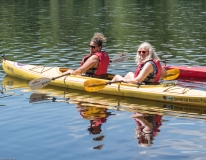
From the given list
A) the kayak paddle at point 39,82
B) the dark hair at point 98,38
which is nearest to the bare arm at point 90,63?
the dark hair at point 98,38

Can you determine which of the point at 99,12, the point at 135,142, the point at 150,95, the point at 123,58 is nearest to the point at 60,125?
the point at 135,142

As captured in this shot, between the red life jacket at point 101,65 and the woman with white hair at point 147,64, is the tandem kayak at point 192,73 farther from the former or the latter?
the woman with white hair at point 147,64

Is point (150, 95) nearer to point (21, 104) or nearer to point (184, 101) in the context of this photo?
point (184, 101)

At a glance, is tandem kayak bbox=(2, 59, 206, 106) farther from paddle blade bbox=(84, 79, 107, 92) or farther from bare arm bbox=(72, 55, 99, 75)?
bare arm bbox=(72, 55, 99, 75)

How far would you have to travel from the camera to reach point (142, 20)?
3269cm

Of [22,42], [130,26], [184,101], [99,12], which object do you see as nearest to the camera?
[184,101]

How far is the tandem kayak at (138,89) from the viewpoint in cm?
1112

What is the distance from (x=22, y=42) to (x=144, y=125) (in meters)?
14.8

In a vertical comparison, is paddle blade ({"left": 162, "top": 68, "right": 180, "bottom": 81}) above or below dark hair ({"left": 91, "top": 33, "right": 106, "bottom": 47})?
below

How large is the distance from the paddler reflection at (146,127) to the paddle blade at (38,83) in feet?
10.4

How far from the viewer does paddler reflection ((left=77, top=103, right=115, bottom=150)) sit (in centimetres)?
927

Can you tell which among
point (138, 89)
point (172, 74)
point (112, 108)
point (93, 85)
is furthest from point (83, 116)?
point (172, 74)

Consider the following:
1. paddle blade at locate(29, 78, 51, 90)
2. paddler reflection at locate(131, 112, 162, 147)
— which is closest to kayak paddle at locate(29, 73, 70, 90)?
paddle blade at locate(29, 78, 51, 90)

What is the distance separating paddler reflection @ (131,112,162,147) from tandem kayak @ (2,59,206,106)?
110 centimetres
